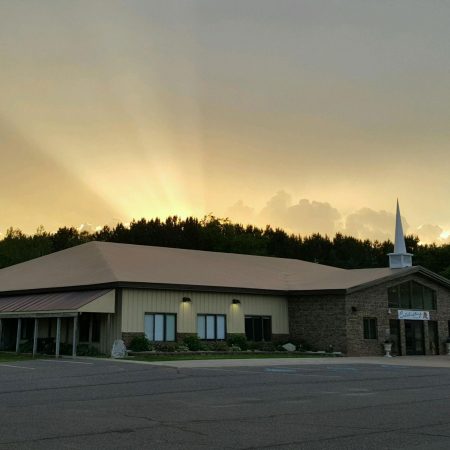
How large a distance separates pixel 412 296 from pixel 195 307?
14427mm

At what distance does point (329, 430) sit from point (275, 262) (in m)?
36.6

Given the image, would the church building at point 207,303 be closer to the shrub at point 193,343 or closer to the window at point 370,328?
the window at point 370,328

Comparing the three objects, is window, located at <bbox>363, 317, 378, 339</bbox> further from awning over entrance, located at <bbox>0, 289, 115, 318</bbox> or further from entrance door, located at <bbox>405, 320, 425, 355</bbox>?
awning over entrance, located at <bbox>0, 289, 115, 318</bbox>

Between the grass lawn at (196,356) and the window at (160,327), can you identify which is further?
the window at (160,327)

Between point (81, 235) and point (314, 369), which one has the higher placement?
point (81, 235)

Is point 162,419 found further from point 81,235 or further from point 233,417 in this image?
point 81,235

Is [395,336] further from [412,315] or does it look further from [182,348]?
[182,348]

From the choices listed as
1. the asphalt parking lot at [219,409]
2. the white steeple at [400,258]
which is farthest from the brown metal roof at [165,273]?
the asphalt parking lot at [219,409]

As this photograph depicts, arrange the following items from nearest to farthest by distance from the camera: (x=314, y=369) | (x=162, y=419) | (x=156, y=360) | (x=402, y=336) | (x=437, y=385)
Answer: (x=162, y=419)
(x=437, y=385)
(x=314, y=369)
(x=156, y=360)
(x=402, y=336)

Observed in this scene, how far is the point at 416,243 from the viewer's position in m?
92.6

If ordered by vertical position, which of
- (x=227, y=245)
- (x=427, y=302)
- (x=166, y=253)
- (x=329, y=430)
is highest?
(x=227, y=245)

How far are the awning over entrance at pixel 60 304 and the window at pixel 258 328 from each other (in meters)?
8.99

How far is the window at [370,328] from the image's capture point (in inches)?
1419

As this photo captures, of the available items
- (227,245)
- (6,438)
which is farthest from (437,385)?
(227,245)
